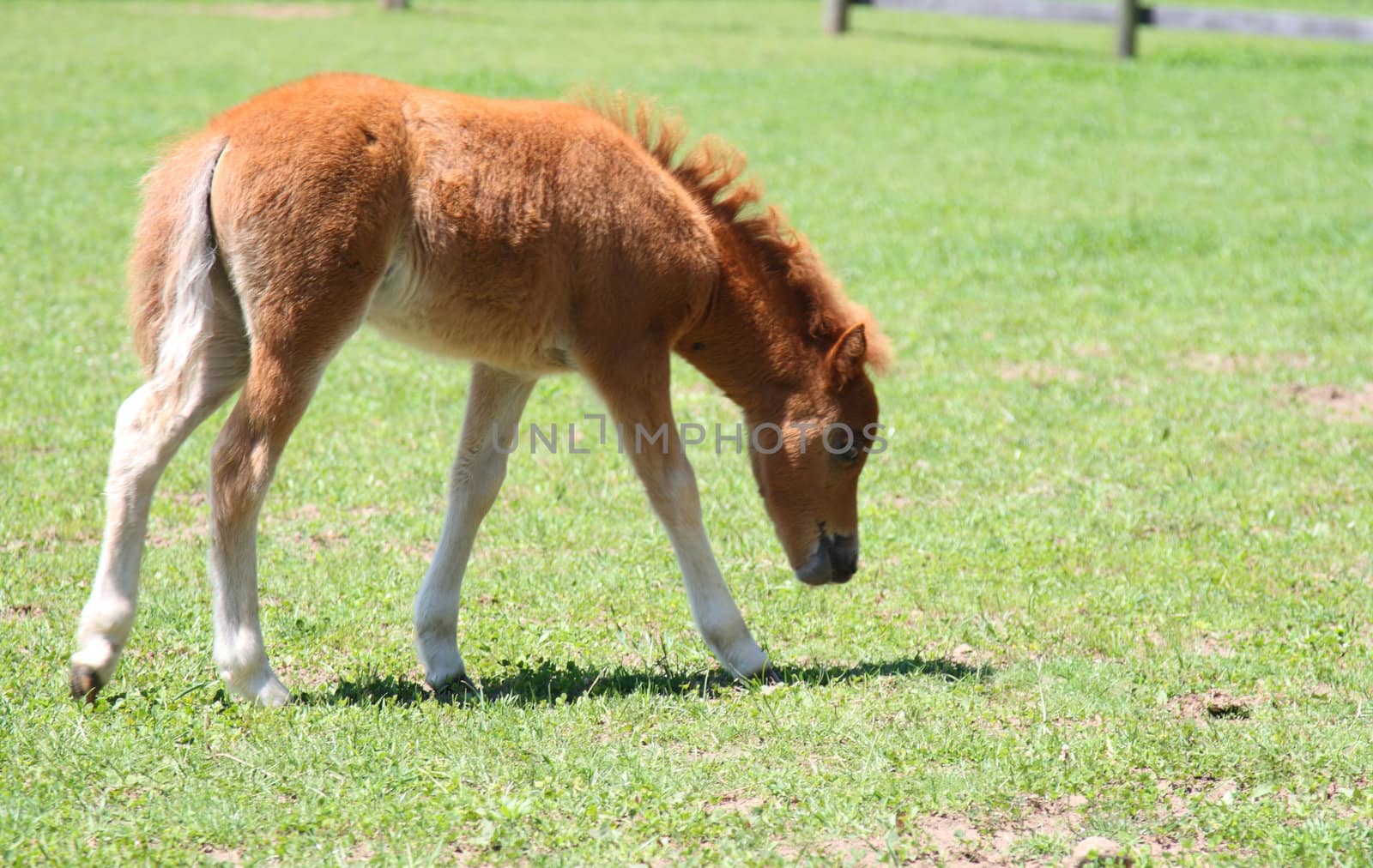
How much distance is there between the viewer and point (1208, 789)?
3996 millimetres

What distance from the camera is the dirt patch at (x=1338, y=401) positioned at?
319 inches

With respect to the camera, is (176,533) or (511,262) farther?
(176,533)

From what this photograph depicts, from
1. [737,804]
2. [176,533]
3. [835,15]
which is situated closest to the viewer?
[737,804]

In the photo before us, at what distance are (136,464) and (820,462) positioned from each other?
87.8 inches

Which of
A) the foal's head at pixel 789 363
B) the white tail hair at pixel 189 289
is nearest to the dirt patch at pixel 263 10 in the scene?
the foal's head at pixel 789 363

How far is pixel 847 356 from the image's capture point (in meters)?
4.93

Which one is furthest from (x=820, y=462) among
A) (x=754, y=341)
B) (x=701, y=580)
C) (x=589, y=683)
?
(x=589, y=683)

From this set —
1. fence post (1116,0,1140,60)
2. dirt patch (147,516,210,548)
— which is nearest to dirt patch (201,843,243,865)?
dirt patch (147,516,210,548)

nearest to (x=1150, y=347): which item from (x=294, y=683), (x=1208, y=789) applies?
(x=1208, y=789)

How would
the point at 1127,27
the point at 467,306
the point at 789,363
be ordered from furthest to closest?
the point at 1127,27 → the point at 789,363 → the point at 467,306

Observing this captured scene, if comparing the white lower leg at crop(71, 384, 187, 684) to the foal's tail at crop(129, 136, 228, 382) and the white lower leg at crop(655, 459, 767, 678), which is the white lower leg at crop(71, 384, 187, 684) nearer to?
the foal's tail at crop(129, 136, 228, 382)

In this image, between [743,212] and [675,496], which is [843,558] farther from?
[743,212]

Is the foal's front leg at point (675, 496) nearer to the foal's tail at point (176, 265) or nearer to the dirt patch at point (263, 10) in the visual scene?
the foal's tail at point (176, 265)

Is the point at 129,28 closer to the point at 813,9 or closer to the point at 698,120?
the point at 698,120
